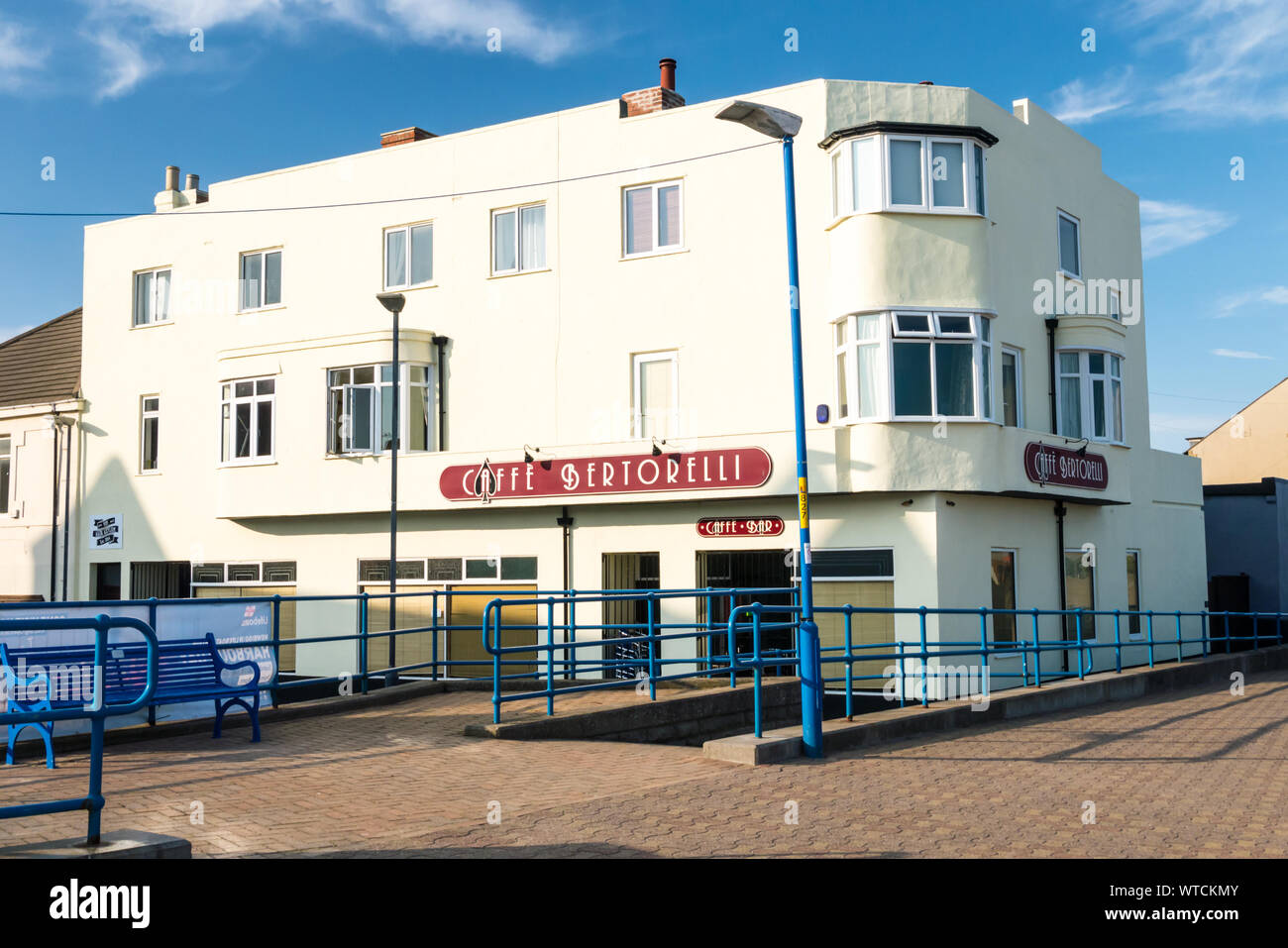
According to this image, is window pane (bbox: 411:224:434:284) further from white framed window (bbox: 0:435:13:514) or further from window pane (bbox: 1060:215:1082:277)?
window pane (bbox: 1060:215:1082:277)

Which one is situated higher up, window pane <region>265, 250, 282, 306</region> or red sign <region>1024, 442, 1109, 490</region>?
window pane <region>265, 250, 282, 306</region>

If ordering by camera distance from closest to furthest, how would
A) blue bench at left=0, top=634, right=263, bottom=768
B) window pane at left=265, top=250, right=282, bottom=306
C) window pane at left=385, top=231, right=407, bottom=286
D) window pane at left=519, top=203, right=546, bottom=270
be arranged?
blue bench at left=0, top=634, right=263, bottom=768 < window pane at left=519, top=203, right=546, bottom=270 < window pane at left=385, top=231, right=407, bottom=286 < window pane at left=265, top=250, right=282, bottom=306

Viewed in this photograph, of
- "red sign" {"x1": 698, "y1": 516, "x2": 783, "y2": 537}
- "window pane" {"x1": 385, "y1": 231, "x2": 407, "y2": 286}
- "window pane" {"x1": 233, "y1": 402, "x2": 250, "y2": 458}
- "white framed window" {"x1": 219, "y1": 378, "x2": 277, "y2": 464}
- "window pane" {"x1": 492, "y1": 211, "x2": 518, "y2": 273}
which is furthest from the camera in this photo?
"window pane" {"x1": 233, "y1": 402, "x2": 250, "y2": 458}

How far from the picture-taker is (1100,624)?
2406 cm

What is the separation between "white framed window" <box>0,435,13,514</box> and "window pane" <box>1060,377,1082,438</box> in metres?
24.5

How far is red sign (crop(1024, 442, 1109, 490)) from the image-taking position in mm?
20766

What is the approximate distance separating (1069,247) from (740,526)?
9461 mm

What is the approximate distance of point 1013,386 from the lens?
22.0 m

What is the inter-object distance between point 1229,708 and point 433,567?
1435 cm

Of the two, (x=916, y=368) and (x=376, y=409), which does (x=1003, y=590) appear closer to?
(x=916, y=368)

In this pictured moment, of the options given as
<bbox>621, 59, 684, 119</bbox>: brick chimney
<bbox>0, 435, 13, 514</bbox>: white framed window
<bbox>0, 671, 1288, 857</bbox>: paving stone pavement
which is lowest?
<bbox>0, 671, 1288, 857</bbox>: paving stone pavement

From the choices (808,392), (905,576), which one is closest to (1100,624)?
(905,576)

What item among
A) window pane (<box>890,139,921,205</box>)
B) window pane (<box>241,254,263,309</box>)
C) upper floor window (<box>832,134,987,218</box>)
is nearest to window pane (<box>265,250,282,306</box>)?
window pane (<box>241,254,263,309</box>)

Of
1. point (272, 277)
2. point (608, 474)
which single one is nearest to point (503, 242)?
point (608, 474)
